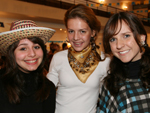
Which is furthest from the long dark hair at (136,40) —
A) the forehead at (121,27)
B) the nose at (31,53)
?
the nose at (31,53)

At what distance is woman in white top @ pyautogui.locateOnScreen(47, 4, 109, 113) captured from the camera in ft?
5.03

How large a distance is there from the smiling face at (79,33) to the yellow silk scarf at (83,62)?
12 cm

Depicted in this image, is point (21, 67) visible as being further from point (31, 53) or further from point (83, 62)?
point (83, 62)

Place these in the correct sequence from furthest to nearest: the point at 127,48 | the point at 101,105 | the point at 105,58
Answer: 1. the point at 105,58
2. the point at 101,105
3. the point at 127,48

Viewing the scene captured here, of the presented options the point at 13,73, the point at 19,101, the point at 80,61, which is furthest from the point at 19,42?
the point at 80,61

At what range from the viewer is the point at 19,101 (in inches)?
51.7

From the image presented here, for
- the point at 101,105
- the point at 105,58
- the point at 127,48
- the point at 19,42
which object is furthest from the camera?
the point at 105,58

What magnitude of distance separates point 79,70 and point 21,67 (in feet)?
2.03

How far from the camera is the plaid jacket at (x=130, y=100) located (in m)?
1.21

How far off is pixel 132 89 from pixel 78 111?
0.60 metres

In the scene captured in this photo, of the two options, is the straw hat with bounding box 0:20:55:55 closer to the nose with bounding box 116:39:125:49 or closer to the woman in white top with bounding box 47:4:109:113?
the woman in white top with bounding box 47:4:109:113

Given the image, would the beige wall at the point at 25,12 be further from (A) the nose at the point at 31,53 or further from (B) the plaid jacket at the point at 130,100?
(B) the plaid jacket at the point at 130,100

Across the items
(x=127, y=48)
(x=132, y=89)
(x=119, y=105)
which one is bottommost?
(x=119, y=105)

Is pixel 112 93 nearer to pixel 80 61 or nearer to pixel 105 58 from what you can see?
pixel 105 58
